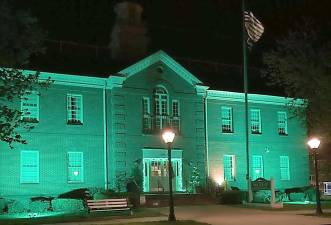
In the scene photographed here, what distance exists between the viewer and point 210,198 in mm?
35969

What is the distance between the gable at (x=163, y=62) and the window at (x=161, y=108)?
1.64 metres

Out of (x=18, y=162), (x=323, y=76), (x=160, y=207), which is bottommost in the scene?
(x=160, y=207)

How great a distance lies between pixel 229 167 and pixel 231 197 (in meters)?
4.92

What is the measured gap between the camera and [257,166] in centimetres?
4159

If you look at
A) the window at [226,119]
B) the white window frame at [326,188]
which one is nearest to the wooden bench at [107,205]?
the window at [226,119]

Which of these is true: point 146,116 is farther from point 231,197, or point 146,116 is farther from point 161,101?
point 231,197

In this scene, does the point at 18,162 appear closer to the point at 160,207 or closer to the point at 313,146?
the point at 160,207

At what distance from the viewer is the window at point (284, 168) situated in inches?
1693

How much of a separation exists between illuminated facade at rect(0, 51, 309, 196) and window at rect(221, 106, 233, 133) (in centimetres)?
7

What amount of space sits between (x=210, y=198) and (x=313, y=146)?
10050 mm

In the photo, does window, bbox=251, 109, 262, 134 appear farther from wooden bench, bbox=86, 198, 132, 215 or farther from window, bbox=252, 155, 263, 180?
wooden bench, bbox=86, 198, 132, 215

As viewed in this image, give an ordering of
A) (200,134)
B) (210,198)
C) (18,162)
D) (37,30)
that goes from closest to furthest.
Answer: (37,30), (18,162), (210,198), (200,134)

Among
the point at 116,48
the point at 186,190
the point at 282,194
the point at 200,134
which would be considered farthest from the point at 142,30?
the point at 282,194

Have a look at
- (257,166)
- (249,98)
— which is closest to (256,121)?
(249,98)
